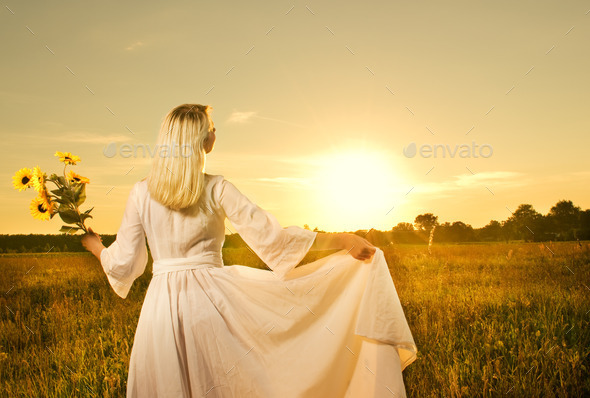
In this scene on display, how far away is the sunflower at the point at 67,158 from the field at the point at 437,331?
197cm

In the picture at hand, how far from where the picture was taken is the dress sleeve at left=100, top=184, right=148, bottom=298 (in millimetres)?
3238

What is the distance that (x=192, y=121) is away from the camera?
3084mm

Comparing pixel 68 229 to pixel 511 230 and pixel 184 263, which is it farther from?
pixel 511 230

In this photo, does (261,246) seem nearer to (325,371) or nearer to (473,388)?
(325,371)

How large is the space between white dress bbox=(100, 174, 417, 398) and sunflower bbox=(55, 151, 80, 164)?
4.08 feet

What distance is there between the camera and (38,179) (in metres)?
4.12

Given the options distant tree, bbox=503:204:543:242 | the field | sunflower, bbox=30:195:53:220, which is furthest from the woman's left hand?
distant tree, bbox=503:204:543:242

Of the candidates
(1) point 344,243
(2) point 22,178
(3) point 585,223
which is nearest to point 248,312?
(1) point 344,243

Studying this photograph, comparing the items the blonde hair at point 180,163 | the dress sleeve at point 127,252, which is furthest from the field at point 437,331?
the blonde hair at point 180,163

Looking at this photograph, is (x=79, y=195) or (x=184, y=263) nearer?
(x=184, y=263)

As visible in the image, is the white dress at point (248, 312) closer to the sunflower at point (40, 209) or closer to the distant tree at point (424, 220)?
the sunflower at point (40, 209)

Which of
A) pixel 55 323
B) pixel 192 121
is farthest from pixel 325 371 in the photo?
pixel 55 323

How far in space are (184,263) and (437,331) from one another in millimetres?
3398

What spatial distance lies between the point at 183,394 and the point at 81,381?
7.59 feet
